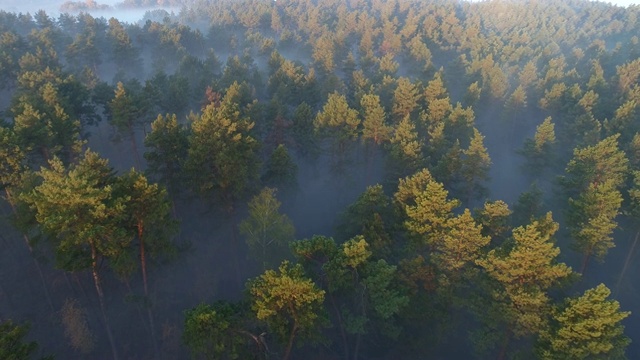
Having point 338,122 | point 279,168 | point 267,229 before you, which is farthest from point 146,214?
point 338,122

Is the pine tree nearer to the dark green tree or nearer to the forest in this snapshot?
the forest

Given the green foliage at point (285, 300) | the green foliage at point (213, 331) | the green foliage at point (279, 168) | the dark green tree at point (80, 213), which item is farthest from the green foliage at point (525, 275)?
the dark green tree at point (80, 213)

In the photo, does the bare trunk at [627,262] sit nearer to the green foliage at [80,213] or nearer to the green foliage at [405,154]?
the green foliage at [405,154]

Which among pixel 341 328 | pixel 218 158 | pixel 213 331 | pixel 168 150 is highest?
pixel 168 150

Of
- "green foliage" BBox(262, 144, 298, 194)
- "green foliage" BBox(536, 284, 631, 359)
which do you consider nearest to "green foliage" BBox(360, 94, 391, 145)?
"green foliage" BBox(262, 144, 298, 194)

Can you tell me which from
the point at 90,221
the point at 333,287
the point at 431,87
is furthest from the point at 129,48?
the point at 333,287

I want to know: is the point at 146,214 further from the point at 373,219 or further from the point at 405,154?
the point at 405,154

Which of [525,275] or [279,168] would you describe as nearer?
[525,275]
